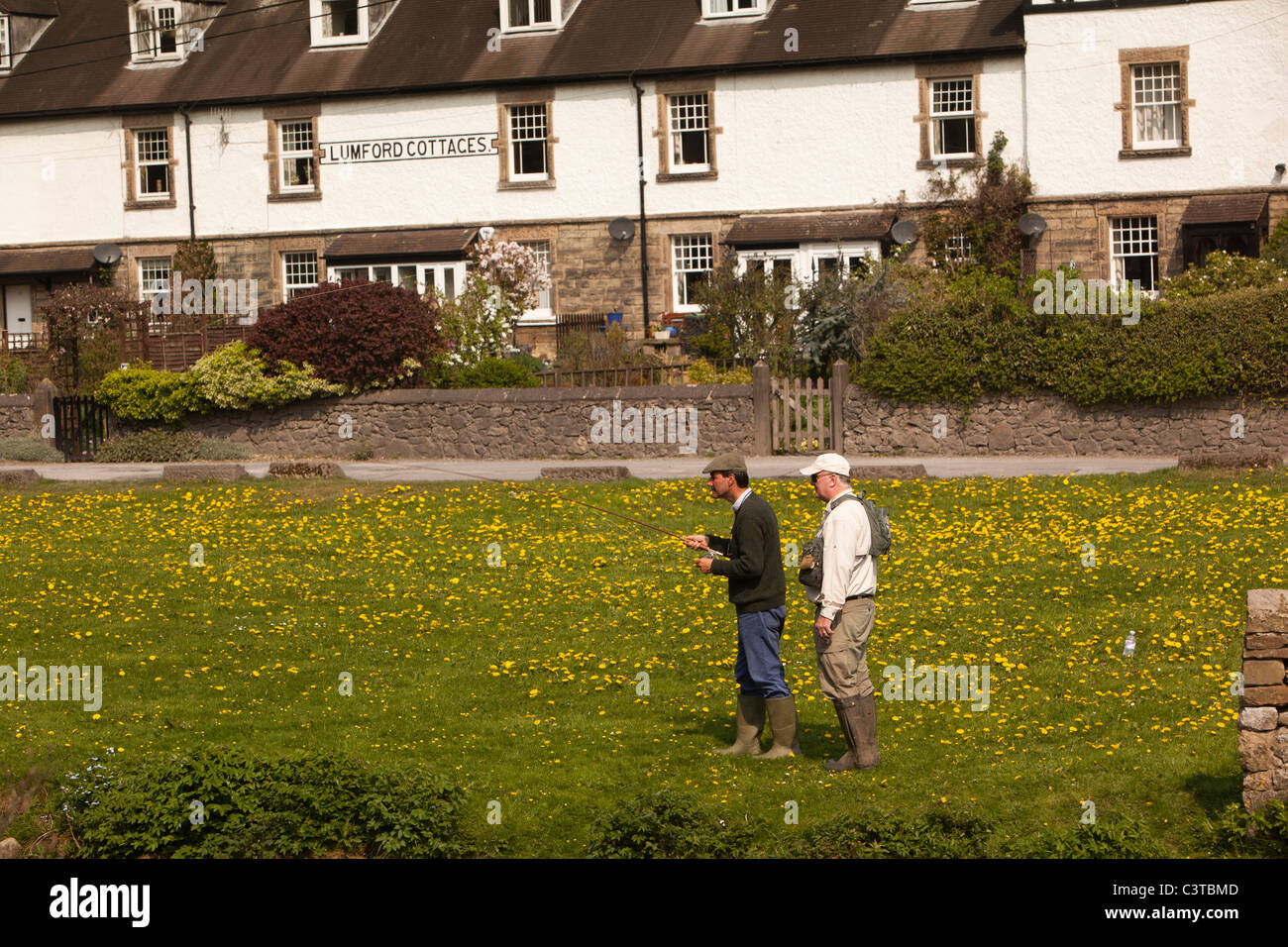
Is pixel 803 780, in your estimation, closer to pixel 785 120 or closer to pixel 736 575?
pixel 736 575

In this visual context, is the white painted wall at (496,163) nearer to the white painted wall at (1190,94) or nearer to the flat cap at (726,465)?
the white painted wall at (1190,94)

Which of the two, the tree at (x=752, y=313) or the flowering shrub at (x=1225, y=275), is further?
the flowering shrub at (x=1225, y=275)

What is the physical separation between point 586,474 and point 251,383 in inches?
323

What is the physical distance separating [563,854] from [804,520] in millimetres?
10383

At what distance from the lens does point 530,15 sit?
137 ft

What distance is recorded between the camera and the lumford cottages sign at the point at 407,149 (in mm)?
40969

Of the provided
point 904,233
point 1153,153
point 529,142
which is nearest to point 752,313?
point 904,233

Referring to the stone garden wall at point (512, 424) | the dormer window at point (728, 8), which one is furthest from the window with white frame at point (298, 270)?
the stone garden wall at point (512, 424)

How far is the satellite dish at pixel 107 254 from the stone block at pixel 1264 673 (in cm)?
3870

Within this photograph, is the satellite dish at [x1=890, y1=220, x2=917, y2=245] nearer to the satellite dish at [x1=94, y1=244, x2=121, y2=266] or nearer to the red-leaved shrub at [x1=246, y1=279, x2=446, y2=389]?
the red-leaved shrub at [x1=246, y1=279, x2=446, y2=389]

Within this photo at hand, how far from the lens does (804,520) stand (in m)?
19.7

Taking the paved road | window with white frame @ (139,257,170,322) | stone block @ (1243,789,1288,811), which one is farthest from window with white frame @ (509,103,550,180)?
stone block @ (1243,789,1288,811)

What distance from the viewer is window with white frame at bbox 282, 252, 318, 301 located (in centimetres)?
4250
